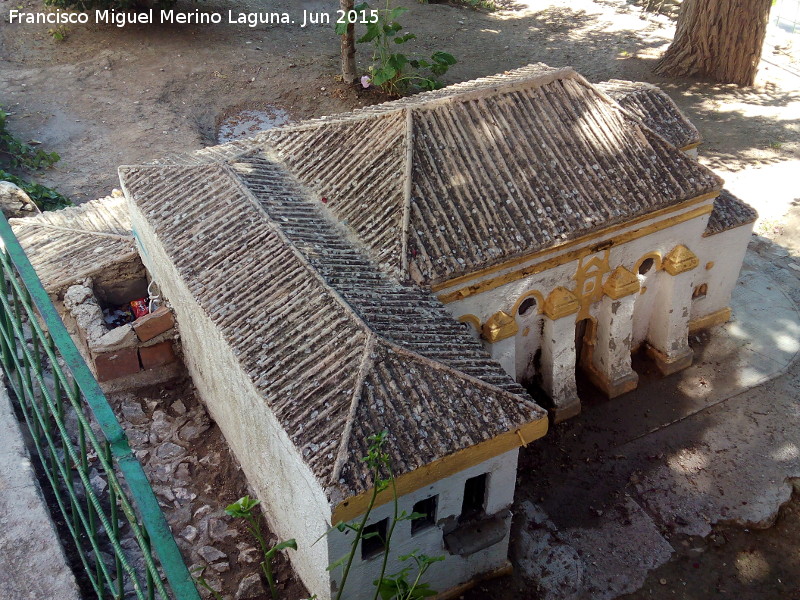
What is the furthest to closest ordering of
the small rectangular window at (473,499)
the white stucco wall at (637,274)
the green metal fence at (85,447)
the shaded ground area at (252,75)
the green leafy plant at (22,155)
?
the shaded ground area at (252,75) < the green leafy plant at (22,155) < the white stucco wall at (637,274) < the small rectangular window at (473,499) < the green metal fence at (85,447)

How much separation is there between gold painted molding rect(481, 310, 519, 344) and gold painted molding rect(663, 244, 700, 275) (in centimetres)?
288

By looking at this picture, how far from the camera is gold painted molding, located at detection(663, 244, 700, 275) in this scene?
38.4ft

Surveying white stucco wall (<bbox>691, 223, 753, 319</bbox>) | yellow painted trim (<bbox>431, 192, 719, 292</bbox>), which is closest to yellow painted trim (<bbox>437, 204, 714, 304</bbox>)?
yellow painted trim (<bbox>431, 192, 719, 292</bbox>)

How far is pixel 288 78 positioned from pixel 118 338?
40.3 feet

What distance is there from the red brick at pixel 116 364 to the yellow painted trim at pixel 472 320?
4805 millimetres

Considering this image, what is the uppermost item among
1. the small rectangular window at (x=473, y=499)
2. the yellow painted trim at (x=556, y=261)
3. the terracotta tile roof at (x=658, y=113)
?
the terracotta tile roof at (x=658, y=113)

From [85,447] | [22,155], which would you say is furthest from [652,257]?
[22,155]

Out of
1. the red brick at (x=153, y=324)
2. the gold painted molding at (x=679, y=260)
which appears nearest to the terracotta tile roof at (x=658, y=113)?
the gold painted molding at (x=679, y=260)

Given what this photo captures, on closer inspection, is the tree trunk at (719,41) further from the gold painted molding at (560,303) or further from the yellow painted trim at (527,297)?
the yellow painted trim at (527,297)

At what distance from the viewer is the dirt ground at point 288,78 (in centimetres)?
1803

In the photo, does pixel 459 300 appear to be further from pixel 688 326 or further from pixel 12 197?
pixel 12 197

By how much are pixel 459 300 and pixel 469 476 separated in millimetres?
2376

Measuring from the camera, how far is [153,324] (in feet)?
37.2

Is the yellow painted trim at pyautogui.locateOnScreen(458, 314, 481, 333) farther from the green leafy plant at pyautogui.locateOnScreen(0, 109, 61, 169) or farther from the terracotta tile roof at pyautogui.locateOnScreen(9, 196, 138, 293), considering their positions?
the green leafy plant at pyautogui.locateOnScreen(0, 109, 61, 169)
